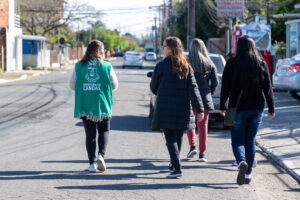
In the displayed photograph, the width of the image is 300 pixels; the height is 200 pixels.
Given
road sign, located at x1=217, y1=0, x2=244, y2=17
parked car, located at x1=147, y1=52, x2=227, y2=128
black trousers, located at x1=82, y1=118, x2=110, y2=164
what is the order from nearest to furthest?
black trousers, located at x1=82, y1=118, x2=110, y2=164
parked car, located at x1=147, y1=52, x2=227, y2=128
road sign, located at x1=217, y1=0, x2=244, y2=17

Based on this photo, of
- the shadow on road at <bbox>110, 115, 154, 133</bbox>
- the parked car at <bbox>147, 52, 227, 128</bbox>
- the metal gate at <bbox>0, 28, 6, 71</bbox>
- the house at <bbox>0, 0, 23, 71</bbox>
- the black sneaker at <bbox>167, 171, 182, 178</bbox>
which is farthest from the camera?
the house at <bbox>0, 0, 23, 71</bbox>

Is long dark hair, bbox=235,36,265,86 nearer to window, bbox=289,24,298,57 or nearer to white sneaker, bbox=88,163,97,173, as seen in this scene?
white sneaker, bbox=88,163,97,173

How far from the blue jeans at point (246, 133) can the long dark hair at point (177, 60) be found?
32.7 inches

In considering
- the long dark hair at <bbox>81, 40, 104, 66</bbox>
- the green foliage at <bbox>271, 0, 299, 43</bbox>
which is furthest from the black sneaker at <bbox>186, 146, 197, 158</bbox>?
the green foliage at <bbox>271, 0, 299, 43</bbox>

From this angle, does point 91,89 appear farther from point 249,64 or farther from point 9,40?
point 9,40

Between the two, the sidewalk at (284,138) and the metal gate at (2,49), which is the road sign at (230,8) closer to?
the sidewalk at (284,138)

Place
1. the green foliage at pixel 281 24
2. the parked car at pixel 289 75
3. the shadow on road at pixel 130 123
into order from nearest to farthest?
the shadow on road at pixel 130 123
the parked car at pixel 289 75
the green foliage at pixel 281 24

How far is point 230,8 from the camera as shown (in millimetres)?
25703

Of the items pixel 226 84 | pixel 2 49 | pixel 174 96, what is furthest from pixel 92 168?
pixel 2 49

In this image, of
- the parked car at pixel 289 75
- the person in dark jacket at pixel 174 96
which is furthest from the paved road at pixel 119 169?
the parked car at pixel 289 75

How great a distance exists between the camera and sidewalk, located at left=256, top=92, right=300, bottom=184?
25.1 ft

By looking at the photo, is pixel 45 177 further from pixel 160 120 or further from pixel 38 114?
pixel 38 114

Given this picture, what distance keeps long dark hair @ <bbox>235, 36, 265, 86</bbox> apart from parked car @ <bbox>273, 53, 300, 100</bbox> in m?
8.42

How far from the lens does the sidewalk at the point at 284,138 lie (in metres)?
7.64
